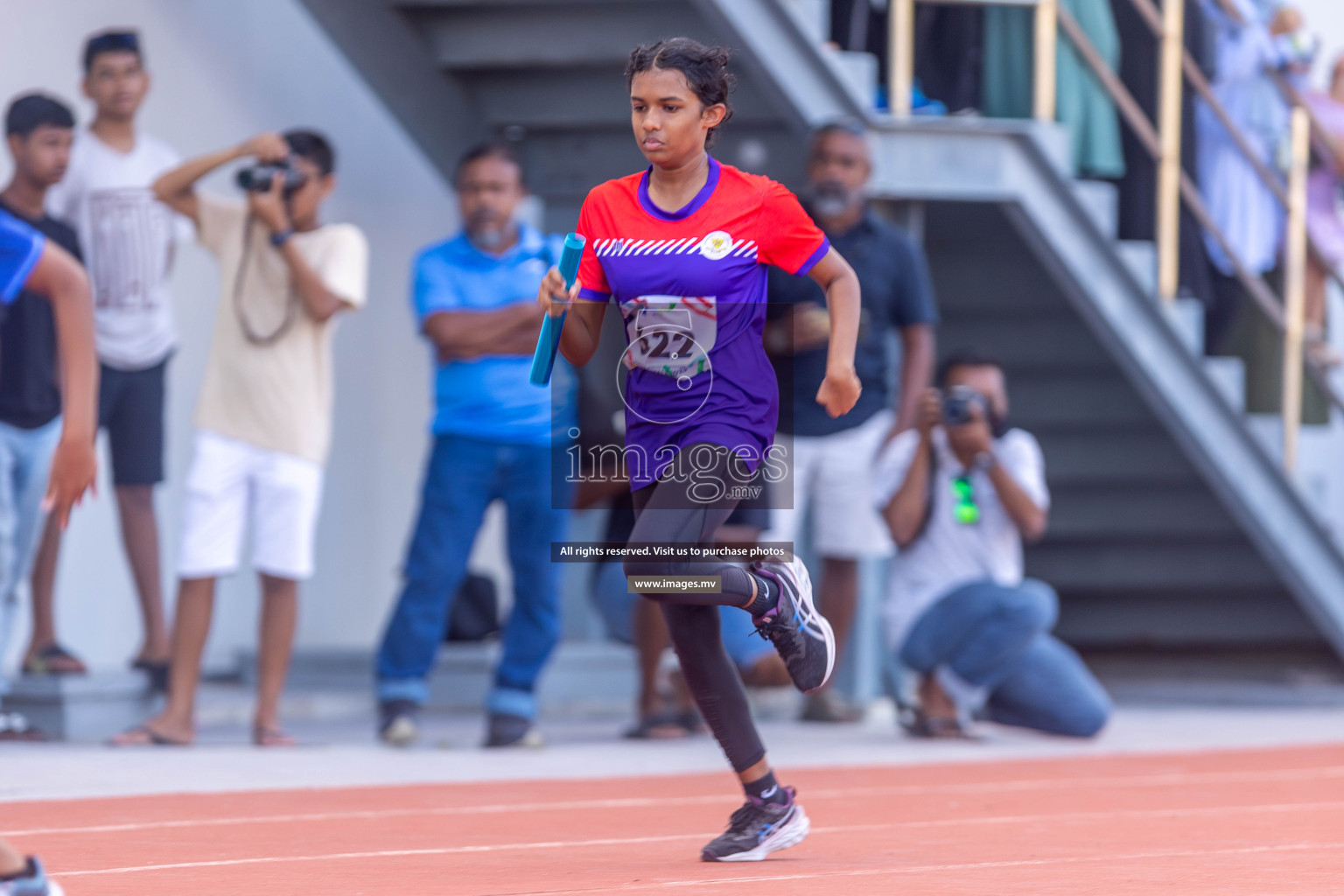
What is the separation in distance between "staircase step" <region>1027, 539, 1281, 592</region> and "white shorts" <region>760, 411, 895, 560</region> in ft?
7.11

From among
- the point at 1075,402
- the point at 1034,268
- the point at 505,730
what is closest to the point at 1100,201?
the point at 1034,268

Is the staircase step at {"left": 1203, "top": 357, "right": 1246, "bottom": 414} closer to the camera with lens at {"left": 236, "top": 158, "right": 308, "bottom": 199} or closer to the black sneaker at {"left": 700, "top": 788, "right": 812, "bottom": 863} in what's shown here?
the camera with lens at {"left": 236, "top": 158, "right": 308, "bottom": 199}

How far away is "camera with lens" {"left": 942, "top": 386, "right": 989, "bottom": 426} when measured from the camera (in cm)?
606

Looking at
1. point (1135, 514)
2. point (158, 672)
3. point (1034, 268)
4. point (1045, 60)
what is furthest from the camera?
point (1135, 514)

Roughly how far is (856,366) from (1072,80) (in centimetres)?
161

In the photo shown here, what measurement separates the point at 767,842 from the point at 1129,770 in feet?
7.25

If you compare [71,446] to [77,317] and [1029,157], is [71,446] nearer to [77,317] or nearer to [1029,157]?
[77,317]

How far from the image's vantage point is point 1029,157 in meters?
6.88

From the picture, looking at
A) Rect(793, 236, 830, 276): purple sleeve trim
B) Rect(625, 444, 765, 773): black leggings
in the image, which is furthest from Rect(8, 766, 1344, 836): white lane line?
Rect(793, 236, 830, 276): purple sleeve trim

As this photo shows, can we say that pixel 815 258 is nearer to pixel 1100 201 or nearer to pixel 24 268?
pixel 24 268

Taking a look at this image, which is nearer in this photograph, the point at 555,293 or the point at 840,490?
the point at 555,293

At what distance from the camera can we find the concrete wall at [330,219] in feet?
23.5

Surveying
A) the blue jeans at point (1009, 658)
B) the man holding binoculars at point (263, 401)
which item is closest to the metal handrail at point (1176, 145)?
the blue jeans at point (1009, 658)

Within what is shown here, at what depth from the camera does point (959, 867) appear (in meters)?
3.51
